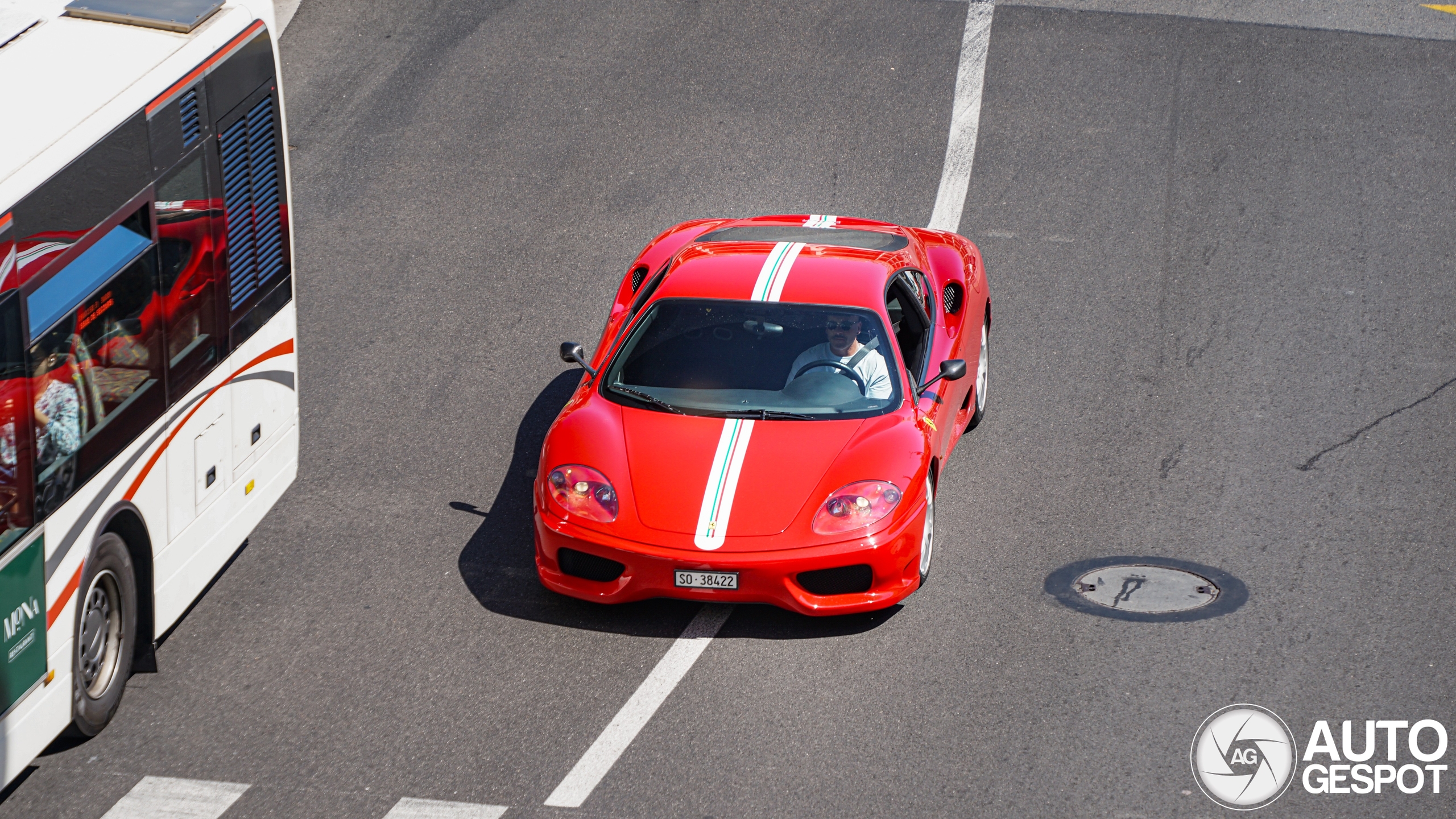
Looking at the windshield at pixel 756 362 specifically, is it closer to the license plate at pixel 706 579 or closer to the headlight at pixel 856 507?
the headlight at pixel 856 507

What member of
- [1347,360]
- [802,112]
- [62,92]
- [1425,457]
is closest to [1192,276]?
[1347,360]

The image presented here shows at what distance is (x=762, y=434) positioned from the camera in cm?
794

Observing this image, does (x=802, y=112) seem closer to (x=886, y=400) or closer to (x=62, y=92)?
(x=886, y=400)

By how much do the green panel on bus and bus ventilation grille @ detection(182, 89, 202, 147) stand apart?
2.25 meters

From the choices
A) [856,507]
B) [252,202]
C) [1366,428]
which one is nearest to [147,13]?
[252,202]

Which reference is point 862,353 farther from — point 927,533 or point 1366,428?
point 1366,428

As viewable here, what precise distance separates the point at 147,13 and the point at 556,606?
3.76m

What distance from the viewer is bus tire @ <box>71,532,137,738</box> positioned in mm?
6520

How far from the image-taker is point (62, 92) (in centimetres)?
664

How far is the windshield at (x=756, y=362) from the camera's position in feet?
26.8

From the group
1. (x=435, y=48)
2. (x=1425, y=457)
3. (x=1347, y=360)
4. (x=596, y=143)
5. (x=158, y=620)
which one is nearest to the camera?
(x=158, y=620)

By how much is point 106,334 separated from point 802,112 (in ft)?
30.7

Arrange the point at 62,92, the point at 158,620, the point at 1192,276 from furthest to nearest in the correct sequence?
the point at 1192,276, the point at 158,620, the point at 62,92

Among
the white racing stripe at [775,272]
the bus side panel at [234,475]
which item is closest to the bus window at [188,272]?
the bus side panel at [234,475]
